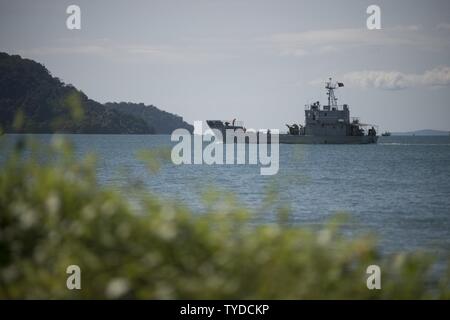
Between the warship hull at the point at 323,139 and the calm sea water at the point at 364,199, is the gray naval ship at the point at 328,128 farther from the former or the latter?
the calm sea water at the point at 364,199

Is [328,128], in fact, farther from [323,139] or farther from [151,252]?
[151,252]

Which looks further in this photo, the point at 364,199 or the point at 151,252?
the point at 364,199

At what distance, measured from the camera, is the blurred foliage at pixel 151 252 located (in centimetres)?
565

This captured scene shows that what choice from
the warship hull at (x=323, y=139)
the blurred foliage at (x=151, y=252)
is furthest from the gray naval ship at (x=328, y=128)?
the blurred foliage at (x=151, y=252)

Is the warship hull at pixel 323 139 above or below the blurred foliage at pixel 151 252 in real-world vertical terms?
above

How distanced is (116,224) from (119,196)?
14.5 inches

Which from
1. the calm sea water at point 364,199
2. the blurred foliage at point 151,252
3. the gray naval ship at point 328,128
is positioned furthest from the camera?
the gray naval ship at point 328,128

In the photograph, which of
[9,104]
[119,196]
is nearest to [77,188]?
[119,196]

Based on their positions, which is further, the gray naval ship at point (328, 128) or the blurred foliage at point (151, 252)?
the gray naval ship at point (328, 128)

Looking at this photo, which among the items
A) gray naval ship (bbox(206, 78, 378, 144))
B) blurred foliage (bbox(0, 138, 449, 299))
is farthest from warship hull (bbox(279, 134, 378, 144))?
blurred foliage (bbox(0, 138, 449, 299))

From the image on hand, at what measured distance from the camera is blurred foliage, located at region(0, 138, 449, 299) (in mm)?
5648

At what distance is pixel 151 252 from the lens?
18.8ft

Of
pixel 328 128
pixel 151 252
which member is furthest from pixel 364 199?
pixel 328 128
